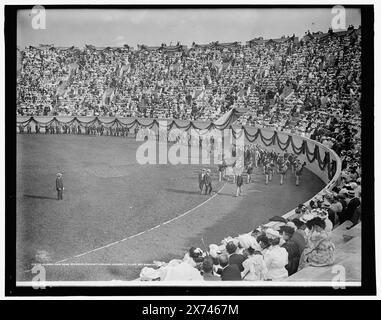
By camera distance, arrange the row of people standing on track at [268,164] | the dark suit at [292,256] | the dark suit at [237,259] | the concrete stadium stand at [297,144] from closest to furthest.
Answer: the dark suit at [237,259], the dark suit at [292,256], the concrete stadium stand at [297,144], the row of people standing on track at [268,164]

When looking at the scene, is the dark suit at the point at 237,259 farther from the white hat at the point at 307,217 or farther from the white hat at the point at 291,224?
the white hat at the point at 307,217

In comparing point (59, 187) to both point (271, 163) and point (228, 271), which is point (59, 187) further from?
point (271, 163)

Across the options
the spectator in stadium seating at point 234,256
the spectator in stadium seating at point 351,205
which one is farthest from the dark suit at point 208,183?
the spectator in stadium seating at point 351,205

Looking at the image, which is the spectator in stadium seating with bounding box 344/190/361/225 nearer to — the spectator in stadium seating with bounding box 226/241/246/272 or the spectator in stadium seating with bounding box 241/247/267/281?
the spectator in stadium seating with bounding box 241/247/267/281

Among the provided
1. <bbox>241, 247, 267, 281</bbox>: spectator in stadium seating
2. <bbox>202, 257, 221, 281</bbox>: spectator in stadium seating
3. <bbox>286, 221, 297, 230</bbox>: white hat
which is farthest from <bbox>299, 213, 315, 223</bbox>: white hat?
<bbox>202, 257, 221, 281</bbox>: spectator in stadium seating

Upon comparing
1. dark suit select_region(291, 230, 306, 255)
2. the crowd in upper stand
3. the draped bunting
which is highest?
the crowd in upper stand

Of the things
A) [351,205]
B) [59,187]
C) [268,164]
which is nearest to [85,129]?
[59,187]
